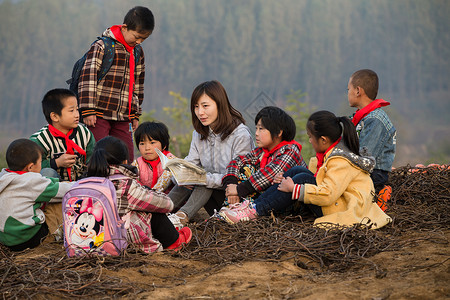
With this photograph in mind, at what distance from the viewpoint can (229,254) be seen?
3.27m

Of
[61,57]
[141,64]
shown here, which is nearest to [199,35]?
[61,57]

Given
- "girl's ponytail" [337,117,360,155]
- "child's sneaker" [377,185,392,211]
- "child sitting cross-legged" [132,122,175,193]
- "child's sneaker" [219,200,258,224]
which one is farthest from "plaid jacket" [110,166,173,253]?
"child's sneaker" [377,185,392,211]

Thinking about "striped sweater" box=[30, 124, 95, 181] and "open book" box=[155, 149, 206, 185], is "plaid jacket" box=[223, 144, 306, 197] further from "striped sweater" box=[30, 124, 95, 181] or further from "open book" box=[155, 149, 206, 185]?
"striped sweater" box=[30, 124, 95, 181]

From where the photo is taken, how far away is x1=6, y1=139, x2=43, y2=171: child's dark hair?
359 centimetres

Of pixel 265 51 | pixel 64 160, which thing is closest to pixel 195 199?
pixel 64 160

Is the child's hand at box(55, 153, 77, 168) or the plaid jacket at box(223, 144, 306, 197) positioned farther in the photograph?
the child's hand at box(55, 153, 77, 168)

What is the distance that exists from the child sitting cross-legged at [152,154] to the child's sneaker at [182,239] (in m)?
0.97

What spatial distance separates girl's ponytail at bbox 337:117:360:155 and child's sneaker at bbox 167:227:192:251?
4.35 feet

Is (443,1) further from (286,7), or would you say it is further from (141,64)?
(141,64)

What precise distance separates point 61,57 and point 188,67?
2.72 m

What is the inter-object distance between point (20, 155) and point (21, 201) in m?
Result: 0.32

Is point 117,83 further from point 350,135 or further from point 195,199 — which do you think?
point 350,135

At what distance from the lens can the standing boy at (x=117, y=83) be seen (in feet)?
16.0

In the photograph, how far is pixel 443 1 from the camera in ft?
36.7
